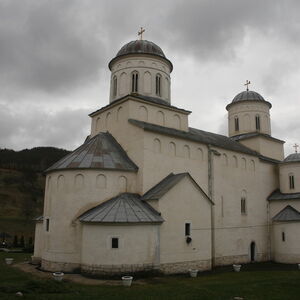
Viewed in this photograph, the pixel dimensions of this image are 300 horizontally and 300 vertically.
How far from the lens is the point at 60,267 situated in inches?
757

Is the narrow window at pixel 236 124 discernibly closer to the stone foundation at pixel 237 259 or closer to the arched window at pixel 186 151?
the arched window at pixel 186 151

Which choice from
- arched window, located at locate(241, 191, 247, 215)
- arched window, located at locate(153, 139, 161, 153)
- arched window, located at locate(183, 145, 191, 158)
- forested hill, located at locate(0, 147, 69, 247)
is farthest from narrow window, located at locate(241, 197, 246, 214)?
forested hill, located at locate(0, 147, 69, 247)

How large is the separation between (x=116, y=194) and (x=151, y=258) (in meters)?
4.42

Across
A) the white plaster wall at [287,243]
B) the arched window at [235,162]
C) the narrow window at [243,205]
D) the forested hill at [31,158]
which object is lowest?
the white plaster wall at [287,243]

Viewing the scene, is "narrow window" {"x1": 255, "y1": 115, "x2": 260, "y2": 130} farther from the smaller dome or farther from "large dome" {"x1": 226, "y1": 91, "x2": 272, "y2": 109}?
the smaller dome

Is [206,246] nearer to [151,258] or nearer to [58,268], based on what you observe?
[151,258]

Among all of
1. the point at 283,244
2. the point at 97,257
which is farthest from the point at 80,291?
the point at 283,244

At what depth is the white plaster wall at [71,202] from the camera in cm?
1945

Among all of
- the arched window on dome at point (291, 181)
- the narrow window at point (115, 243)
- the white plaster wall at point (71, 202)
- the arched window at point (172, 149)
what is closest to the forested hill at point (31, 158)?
the white plaster wall at point (71, 202)

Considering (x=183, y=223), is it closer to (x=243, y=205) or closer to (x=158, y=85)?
(x=243, y=205)

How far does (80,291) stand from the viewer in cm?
1388

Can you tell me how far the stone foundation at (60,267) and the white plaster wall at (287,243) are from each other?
16.9 meters

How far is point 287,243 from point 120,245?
50.4ft

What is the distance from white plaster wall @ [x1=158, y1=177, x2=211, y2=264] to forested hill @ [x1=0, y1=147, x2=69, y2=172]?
272ft
